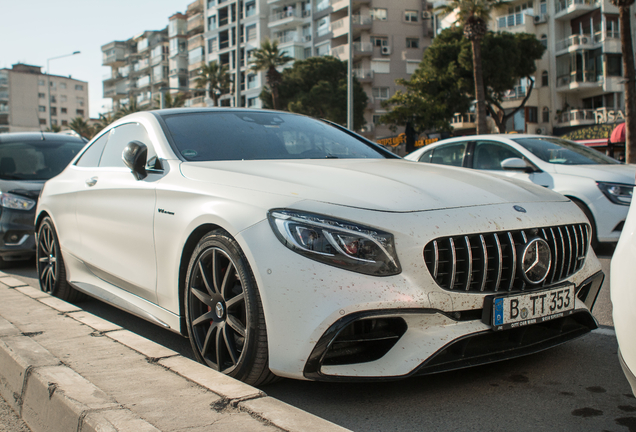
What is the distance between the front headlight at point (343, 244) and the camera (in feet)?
8.17

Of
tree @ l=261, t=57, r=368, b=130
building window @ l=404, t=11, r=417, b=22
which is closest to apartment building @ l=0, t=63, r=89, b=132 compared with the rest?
tree @ l=261, t=57, r=368, b=130

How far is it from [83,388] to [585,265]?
95.8 inches

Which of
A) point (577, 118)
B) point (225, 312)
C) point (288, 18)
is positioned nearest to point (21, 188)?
point (225, 312)

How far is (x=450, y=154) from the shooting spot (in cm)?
873

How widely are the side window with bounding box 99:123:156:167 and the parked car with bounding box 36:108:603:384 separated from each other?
0.37 metres

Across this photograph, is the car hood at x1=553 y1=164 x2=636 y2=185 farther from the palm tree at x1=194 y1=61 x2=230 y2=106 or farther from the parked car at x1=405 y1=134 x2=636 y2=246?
the palm tree at x1=194 y1=61 x2=230 y2=106

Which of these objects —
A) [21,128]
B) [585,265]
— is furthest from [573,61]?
[21,128]

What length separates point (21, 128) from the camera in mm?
104000

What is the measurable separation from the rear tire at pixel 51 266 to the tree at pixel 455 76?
36.8 m

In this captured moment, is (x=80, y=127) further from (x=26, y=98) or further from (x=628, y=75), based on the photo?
(x=628, y=75)

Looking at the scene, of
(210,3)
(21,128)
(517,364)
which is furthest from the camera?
(21,128)

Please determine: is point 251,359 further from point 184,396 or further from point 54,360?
point 54,360

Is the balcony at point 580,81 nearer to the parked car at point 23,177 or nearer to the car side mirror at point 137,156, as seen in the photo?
the parked car at point 23,177

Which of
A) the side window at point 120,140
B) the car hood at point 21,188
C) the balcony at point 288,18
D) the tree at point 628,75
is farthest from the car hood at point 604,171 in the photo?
the balcony at point 288,18
